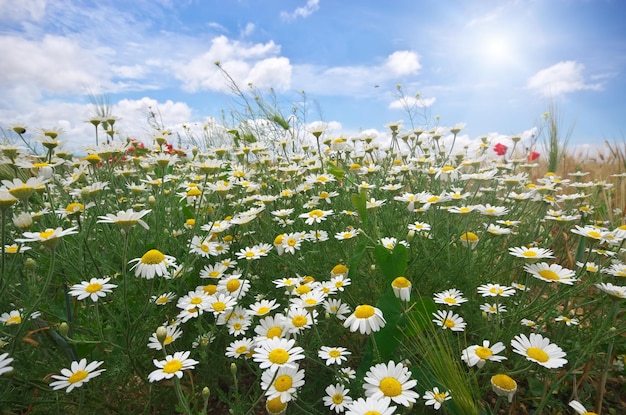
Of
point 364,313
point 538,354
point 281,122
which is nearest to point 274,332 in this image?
point 364,313

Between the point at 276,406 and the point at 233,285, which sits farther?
the point at 233,285

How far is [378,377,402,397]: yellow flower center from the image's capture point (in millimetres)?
1130

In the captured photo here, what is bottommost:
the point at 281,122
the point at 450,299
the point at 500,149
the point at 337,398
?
the point at 337,398

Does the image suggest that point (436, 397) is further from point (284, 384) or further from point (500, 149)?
point (500, 149)

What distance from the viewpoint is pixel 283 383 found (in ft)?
3.82

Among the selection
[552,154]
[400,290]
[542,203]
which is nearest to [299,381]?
[400,290]

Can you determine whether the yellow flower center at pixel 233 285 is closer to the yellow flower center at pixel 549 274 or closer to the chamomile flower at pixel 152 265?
the chamomile flower at pixel 152 265

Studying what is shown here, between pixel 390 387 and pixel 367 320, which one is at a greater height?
pixel 367 320

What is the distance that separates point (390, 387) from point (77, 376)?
3.21 feet

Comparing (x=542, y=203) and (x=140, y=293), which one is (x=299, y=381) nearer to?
(x=140, y=293)

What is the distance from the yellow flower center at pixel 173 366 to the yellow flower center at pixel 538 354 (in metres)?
1.05

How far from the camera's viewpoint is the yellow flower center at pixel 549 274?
4.79 feet

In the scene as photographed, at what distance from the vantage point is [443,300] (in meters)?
1.60

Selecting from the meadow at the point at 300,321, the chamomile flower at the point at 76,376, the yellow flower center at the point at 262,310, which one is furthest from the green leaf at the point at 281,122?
the chamomile flower at the point at 76,376
